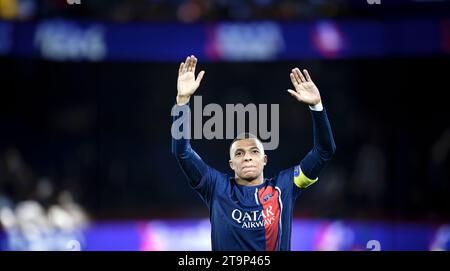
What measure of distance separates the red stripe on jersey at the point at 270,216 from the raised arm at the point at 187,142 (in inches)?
19.6

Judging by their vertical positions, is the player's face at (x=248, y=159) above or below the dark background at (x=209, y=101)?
below

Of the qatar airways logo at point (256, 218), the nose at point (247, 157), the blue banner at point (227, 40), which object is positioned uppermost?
the blue banner at point (227, 40)

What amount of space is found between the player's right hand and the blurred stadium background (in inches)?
32.8

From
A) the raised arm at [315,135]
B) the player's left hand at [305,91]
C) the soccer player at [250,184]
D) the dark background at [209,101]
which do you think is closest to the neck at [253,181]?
the soccer player at [250,184]

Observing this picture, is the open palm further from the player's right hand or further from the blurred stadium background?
the blurred stadium background

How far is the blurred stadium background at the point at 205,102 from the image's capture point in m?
6.22

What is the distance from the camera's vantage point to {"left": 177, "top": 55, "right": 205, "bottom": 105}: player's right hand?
5.27 meters

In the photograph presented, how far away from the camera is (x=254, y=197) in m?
5.30

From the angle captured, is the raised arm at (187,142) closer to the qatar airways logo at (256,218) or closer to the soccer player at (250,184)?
the soccer player at (250,184)

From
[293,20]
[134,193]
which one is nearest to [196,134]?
[134,193]

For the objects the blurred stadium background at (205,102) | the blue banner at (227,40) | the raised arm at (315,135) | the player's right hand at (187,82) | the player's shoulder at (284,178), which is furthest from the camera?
the blue banner at (227,40)
